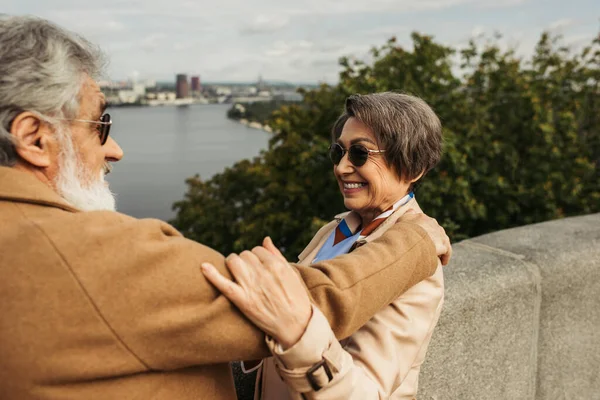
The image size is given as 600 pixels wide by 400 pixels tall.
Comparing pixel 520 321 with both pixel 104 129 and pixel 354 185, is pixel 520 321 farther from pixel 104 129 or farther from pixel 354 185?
pixel 104 129

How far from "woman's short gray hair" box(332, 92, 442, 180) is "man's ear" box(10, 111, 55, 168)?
1175mm

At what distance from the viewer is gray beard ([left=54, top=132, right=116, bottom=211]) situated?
4.61 ft

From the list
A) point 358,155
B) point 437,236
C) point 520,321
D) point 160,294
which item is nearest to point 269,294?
point 160,294

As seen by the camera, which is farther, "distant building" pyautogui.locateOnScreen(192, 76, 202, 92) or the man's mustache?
"distant building" pyautogui.locateOnScreen(192, 76, 202, 92)

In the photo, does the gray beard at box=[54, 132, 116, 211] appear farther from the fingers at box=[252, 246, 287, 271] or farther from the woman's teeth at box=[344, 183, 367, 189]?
the woman's teeth at box=[344, 183, 367, 189]

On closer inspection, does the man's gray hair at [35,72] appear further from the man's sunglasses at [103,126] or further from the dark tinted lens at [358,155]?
the dark tinted lens at [358,155]

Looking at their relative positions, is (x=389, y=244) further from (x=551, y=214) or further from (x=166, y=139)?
(x=166, y=139)

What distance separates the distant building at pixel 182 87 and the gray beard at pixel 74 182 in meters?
16.8

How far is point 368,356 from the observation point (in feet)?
5.03

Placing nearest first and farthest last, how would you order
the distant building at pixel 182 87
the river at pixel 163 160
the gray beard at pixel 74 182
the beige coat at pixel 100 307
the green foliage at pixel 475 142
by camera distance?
the beige coat at pixel 100 307
the gray beard at pixel 74 182
the green foliage at pixel 475 142
the distant building at pixel 182 87
the river at pixel 163 160

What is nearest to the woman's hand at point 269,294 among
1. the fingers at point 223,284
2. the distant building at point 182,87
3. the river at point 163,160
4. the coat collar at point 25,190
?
the fingers at point 223,284

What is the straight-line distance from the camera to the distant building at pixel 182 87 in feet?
58.3

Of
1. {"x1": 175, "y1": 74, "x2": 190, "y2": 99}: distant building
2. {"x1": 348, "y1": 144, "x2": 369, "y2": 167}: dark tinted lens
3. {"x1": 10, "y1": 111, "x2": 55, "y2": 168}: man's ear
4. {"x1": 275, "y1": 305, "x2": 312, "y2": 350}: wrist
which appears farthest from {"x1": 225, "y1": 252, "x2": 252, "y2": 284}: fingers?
{"x1": 175, "y1": 74, "x2": 190, "y2": 99}: distant building

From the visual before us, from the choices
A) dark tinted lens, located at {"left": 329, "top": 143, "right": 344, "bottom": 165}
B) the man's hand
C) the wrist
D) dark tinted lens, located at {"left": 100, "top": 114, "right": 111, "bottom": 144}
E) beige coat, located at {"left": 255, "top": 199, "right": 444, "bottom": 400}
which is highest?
dark tinted lens, located at {"left": 100, "top": 114, "right": 111, "bottom": 144}
